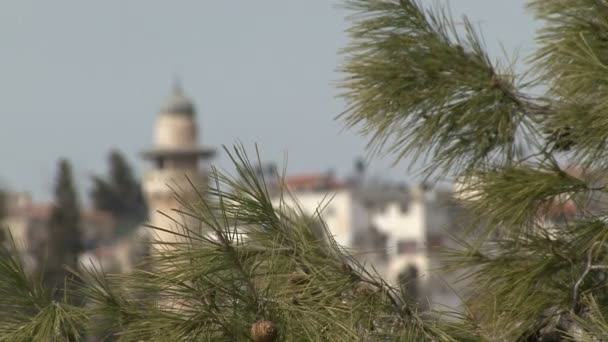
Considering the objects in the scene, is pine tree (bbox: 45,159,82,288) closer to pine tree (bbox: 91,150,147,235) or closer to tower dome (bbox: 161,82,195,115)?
tower dome (bbox: 161,82,195,115)

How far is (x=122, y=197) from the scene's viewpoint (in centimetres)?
5731

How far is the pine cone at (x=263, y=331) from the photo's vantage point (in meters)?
2.60

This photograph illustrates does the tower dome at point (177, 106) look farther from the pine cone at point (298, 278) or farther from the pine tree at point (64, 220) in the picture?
the pine cone at point (298, 278)

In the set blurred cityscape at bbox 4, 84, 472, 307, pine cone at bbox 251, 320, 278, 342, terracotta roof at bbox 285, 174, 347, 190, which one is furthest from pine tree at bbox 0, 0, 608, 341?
terracotta roof at bbox 285, 174, 347, 190

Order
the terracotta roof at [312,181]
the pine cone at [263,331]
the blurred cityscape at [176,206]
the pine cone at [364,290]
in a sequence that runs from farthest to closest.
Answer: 1. the terracotta roof at [312,181]
2. the blurred cityscape at [176,206]
3. the pine cone at [364,290]
4. the pine cone at [263,331]

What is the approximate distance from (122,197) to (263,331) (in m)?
55.0

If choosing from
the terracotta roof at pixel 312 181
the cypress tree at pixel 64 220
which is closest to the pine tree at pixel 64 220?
the cypress tree at pixel 64 220

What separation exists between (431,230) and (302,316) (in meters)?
40.9

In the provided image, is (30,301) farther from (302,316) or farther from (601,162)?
(601,162)

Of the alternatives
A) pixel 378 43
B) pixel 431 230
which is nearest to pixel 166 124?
→ pixel 431 230

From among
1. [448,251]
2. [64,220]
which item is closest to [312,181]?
[64,220]

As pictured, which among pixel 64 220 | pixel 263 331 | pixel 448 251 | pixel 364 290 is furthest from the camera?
pixel 64 220

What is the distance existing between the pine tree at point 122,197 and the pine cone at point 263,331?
176 feet

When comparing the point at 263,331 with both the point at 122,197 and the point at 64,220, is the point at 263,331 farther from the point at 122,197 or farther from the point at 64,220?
the point at 122,197
